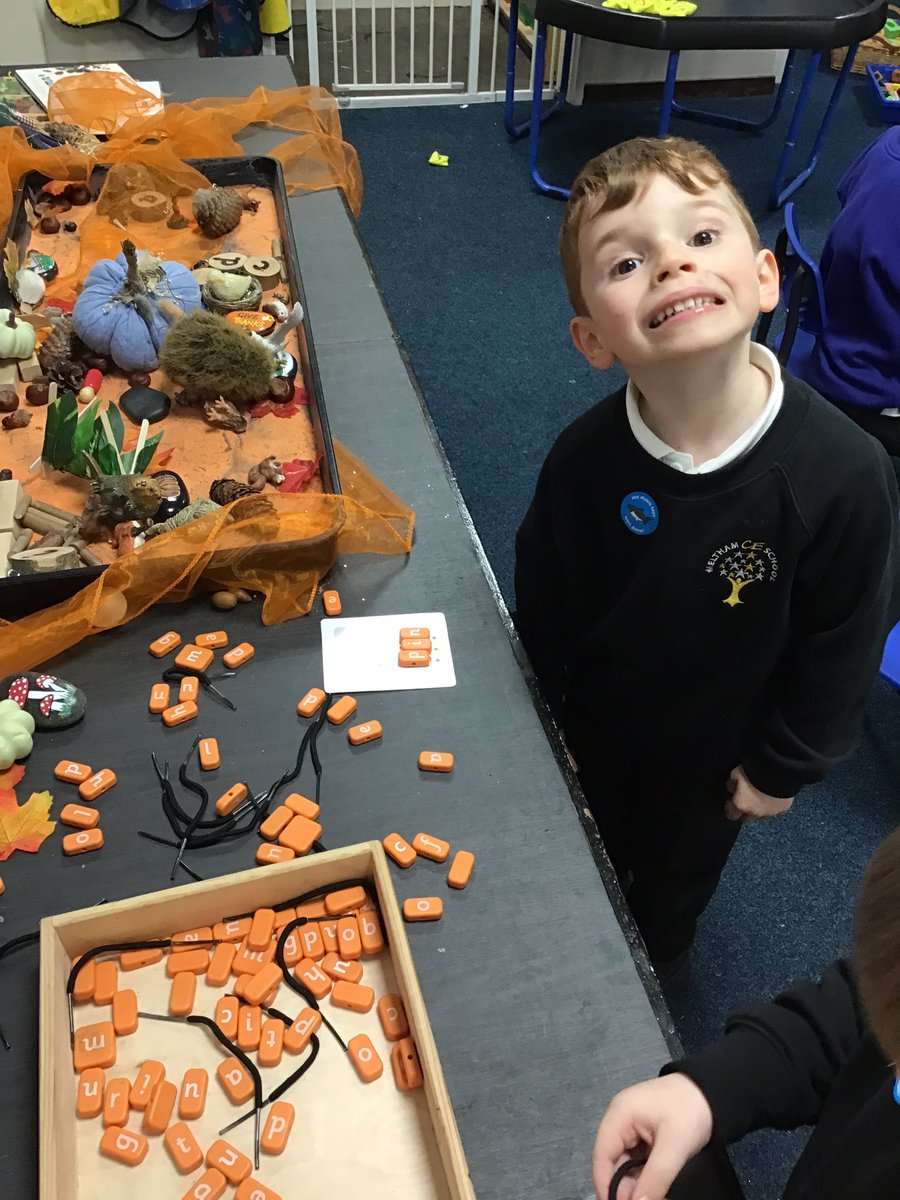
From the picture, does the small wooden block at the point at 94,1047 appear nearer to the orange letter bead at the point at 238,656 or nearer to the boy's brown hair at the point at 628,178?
the orange letter bead at the point at 238,656

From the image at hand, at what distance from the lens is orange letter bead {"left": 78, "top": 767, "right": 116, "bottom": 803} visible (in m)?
0.84

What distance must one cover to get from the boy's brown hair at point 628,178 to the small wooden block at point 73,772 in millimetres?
646

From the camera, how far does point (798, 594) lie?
0.89m

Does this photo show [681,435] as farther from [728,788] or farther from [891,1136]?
[891,1136]

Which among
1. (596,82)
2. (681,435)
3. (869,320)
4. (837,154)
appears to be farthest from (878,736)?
(596,82)

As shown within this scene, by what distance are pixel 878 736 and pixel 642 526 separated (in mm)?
1066

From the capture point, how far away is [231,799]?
0.84 metres

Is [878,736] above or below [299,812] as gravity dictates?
below

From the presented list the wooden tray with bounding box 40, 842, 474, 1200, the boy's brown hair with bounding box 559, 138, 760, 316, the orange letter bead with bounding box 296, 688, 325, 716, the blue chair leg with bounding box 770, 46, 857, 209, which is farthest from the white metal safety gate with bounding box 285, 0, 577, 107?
the wooden tray with bounding box 40, 842, 474, 1200

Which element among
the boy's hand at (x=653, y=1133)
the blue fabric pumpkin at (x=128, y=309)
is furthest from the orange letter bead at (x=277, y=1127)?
the blue fabric pumpkin at (x=128, y=309)

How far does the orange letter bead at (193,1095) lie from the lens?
2.18 ft

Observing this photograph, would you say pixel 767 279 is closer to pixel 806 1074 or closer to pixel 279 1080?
pixel 806 1074

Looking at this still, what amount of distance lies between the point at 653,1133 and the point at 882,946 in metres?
0.29

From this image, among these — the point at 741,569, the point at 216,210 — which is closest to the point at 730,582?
the point at 741,569
